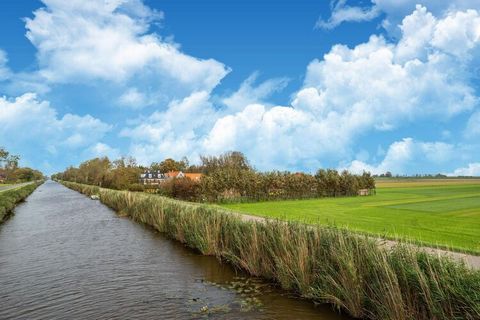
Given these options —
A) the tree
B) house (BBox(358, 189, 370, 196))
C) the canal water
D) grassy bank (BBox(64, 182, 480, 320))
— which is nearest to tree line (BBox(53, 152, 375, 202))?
house (BBox(358, 189, 370, 196))

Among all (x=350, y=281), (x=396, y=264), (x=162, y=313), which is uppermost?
(x=396, y=264)

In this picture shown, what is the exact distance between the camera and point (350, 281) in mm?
9547

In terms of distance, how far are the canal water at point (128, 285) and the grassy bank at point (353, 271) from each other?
24.4 inches

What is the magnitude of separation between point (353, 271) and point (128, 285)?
8.36 metres

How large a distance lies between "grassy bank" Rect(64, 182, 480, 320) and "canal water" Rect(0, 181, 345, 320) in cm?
62

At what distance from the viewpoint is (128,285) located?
1366cm

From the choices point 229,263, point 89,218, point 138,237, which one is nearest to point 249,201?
point 89,218

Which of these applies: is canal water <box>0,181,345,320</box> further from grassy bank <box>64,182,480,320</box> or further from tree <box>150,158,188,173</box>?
tree <box>150,158,188,173</box>

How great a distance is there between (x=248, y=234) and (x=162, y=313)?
4790 millimetres

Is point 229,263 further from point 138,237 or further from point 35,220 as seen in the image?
point 35,220

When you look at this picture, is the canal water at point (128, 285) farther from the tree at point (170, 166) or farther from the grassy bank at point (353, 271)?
the tree at point (170, 166)

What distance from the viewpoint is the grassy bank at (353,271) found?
759cm

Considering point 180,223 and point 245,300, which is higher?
point 180,223

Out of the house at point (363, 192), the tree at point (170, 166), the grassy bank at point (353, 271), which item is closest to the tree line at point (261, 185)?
the house at point (363, 192)
